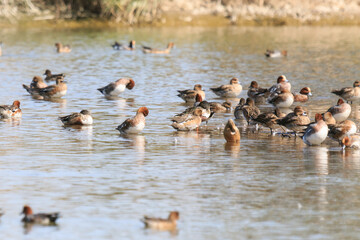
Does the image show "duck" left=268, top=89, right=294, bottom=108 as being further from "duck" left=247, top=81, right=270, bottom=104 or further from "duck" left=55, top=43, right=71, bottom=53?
"duck" left=55, top=43, right=71, bottom=53

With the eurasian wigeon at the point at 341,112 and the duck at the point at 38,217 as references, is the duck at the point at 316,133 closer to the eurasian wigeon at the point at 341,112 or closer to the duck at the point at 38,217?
the eurasian wigeon at the point at 341,112

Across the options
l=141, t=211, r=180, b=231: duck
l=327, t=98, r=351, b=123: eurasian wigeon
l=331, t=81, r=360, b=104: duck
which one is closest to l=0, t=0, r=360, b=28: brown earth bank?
l=331, t=81, r=360, b=104: duck

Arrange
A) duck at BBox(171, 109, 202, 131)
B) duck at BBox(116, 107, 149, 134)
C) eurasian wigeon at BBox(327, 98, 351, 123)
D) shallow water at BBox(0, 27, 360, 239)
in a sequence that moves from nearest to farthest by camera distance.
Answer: shallow water at BBox(0, 27, 360, 239), duck at BBox(116, 107, 149, 134), duck at BBox(171, 109, 202, 131), eurasian wigeon at BBox(327, 98, 351, 123)

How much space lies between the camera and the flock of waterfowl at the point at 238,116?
695 inches

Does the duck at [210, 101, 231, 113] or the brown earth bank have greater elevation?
the brown earth bank

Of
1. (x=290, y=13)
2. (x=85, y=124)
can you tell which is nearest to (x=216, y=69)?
(x=85, y=124)

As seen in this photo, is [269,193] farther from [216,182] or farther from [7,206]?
[7,206]

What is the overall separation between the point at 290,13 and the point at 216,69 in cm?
3129

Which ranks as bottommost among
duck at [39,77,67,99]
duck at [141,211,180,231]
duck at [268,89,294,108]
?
duck at [141,211,180,231]

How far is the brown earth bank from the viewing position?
58.6m

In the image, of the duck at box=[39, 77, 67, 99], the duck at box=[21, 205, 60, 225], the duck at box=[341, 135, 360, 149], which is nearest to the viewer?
the duck at box=[21, 205, 60, 225]

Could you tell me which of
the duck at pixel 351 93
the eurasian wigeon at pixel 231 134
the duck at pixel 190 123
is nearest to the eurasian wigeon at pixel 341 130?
the eurasian wigeon at pixel 231 134

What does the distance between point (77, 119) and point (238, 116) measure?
483cm

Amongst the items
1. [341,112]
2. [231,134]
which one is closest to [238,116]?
[341,112]
